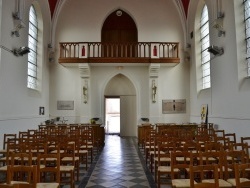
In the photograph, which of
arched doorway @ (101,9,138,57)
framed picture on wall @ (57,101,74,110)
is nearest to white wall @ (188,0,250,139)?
arched doorway @ (101,9,138,57)

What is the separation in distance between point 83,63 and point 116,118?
659cm

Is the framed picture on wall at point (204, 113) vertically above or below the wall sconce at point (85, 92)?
below

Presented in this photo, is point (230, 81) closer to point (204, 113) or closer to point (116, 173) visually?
point (204, 113)

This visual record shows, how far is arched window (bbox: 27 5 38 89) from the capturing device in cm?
1272

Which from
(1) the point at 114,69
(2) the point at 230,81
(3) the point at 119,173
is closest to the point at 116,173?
(3) the point at 119,173

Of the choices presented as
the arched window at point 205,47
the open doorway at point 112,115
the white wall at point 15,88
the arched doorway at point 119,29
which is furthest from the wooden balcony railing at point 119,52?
the open doorway at point 112,115

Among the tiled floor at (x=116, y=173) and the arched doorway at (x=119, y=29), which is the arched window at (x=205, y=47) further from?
the tiled floor at (x=116, y=173)

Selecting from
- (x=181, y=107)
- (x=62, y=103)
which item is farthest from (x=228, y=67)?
(x=62, y=103)

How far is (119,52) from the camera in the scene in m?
15.9

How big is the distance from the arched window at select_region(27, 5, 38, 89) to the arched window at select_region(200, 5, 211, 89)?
8.50 m

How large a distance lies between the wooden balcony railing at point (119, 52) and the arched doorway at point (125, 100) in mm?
1940

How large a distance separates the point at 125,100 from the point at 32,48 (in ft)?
21.3

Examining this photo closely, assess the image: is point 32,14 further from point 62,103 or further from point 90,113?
point 90,113

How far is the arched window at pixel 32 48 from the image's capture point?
1272 cm
